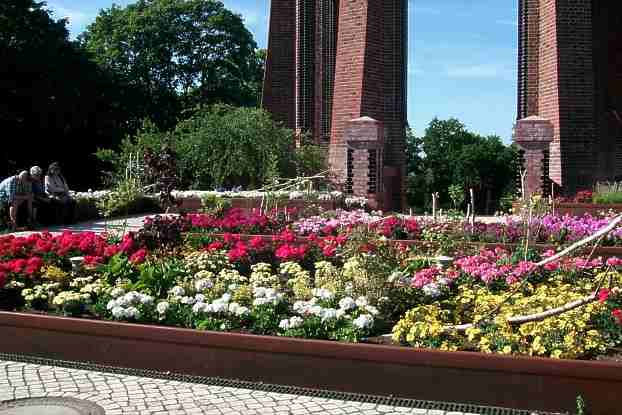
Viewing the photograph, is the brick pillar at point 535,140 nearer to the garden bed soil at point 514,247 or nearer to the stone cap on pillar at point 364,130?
the stone cap on pillar at point 364,130

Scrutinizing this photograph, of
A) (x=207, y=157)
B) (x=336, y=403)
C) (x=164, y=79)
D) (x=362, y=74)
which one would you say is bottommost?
(x=336, y=403)

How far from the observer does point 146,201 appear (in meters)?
18.4

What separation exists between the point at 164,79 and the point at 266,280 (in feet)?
120

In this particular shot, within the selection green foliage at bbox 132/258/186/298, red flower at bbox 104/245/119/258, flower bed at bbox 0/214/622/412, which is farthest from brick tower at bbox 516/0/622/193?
green foliage at bbox 132/258/186/298

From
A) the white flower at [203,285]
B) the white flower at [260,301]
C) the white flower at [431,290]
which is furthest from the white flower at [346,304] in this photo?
the white flower at [203,285]

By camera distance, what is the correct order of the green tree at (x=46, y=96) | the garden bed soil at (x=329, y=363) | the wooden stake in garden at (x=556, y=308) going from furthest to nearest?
the green tree at (x=46, y=96)
the garden bed soil at (x=329, y=363)
the wooden stake in garden at (x=556, y=308)

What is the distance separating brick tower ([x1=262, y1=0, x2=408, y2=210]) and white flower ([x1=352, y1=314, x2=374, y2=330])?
11074 millimetres

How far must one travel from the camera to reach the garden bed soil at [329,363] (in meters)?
4.61

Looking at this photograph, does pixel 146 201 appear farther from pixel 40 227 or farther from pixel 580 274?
pixel 580 274

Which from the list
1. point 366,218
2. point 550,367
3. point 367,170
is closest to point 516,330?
point 550,367

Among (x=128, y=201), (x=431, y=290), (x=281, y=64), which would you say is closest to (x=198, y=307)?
(x=431, y=290)

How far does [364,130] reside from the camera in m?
16.4

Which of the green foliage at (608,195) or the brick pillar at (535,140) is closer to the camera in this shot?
the green foliage at (608,195)

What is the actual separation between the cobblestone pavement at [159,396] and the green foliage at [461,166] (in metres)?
23.5
